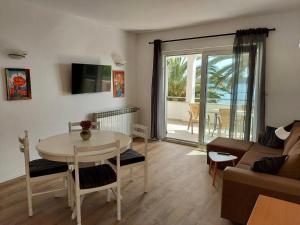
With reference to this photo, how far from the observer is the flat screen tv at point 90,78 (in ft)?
13.4

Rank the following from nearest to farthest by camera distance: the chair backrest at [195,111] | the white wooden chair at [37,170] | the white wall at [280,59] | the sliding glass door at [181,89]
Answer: the white wooden chair at [37,170] → the white wall at [280,59] → the chair backrest at [195,111] → the sliding glass door at [181,89]

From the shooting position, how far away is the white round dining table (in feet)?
7.37

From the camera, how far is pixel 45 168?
8.11 ft

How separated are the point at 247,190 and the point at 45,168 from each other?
208 cm

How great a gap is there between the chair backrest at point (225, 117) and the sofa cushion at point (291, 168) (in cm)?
256

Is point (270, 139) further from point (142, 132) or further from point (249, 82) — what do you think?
point (142, 132)

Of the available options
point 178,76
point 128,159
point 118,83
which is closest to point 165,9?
point 118,83

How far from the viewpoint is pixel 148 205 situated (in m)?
2.74

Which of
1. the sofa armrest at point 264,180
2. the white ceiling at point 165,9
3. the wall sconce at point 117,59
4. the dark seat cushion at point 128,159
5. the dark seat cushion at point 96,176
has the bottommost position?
the dark seat cushion at point 96,176

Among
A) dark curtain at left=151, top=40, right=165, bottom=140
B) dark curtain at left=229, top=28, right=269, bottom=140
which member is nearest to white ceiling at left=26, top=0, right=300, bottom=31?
dark curtain at left=229, top=28, right=269, bottom=140

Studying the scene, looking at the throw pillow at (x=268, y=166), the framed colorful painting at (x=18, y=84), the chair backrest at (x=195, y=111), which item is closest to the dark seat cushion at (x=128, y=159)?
the throw pillow at (x=268, y=166)

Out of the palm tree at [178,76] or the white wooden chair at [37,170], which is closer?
→ the white wooden chair at [37,170]

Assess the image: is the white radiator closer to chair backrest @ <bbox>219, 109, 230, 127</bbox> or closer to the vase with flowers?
the vase with flowers

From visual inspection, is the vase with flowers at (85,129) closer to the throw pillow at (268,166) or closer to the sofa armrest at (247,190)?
the sofa armrest at (247,190)
